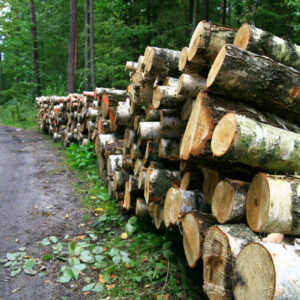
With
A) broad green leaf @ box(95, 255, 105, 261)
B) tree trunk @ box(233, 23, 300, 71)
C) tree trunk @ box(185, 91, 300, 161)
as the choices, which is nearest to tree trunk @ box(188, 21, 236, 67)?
tree trunk @ box(233, 23, 300, 71)

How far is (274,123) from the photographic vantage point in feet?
7.22

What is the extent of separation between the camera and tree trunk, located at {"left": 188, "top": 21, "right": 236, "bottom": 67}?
2.43 meters

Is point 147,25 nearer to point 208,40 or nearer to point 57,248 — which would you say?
point 208,40

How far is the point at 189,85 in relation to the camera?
2.58 m

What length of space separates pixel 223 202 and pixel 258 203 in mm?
306

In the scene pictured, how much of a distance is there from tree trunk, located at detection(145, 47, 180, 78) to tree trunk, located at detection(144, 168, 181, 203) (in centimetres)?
116

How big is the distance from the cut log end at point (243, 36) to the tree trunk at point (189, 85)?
47 centimetres

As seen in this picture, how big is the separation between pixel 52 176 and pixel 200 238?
4.57 m

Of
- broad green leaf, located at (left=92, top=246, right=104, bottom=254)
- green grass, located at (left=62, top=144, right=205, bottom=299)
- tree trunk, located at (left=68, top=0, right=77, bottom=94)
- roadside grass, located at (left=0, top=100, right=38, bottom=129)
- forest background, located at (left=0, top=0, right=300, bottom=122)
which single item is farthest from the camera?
roadside grass, located at (left=0, top=100, right=38, bottom=129)

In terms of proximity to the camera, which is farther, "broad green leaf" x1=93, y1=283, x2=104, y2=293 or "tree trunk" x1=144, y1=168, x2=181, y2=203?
"tree trunk" x1=144, y1=168, x2=181, y2=203

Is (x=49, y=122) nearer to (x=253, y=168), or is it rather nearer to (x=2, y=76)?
(x=253, y=168)

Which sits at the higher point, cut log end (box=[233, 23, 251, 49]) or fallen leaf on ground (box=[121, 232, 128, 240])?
cut log end (box=[233, 23, 251, 49])

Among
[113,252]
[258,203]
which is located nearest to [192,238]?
[258,203]

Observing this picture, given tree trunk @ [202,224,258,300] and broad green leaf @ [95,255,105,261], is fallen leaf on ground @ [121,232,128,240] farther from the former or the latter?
tree trunk @ [202,224,258,300]
